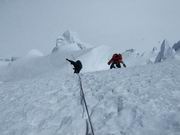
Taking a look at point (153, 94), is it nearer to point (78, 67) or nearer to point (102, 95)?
point (102, 95)

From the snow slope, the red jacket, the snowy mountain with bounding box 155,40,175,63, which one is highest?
the snowy mountain with bounding box 155,40,175,63

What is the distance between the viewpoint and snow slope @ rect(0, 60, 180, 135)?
5754mm

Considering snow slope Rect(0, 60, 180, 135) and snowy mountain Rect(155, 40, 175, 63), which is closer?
snow slope Rect(0, 60, 180, 135)

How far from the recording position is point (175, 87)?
793 centimetres

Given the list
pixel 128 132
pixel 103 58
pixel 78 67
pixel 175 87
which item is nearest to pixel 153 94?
pixel 175 87

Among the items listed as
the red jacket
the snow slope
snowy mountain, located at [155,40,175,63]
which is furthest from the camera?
snowy mountain, located at [155,40,175,63]

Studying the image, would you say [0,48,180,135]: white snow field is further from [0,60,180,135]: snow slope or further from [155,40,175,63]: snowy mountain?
[155,40,175,63]: snowy mountain

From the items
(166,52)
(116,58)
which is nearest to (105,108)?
(116,58)

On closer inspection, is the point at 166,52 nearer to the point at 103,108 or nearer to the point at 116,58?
the point at 116,58

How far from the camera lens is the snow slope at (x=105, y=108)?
575cm

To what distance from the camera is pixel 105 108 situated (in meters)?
7.07

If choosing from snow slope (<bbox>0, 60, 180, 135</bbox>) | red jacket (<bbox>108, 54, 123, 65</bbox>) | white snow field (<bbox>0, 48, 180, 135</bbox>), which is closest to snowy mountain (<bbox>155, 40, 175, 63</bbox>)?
red jacket (<bbox>108, 54, 123, 65</bbox>)

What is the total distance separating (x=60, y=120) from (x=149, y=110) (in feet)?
7.95

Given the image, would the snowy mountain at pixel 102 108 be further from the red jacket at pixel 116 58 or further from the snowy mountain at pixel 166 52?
the snowy mountain at pixel 166 52
